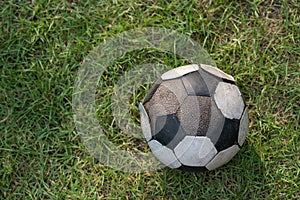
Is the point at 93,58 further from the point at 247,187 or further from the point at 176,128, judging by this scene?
Result: the point at 247,187

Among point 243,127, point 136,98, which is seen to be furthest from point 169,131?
point 136,98

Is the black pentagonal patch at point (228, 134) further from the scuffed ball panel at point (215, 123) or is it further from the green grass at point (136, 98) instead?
the green grass at point (136, 98)

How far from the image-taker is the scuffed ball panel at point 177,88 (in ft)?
7.84

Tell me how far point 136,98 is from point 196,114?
69 centimetres

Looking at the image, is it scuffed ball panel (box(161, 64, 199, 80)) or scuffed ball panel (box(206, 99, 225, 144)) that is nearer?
scuffed ball panel (box(206, 99, 225, 144))

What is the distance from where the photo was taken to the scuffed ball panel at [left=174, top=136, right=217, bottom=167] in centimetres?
238

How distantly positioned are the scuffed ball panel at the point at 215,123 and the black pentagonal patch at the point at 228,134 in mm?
24

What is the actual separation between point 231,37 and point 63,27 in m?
1.10

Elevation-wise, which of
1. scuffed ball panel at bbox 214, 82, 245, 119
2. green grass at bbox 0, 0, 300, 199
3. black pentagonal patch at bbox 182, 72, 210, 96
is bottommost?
green grass at bbox 0, 0, 300, 199

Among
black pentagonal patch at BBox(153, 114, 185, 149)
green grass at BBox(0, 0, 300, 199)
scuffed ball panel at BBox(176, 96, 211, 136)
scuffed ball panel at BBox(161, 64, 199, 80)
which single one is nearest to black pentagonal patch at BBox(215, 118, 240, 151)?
scuffed ball panel at BBox(176, 96, 211, 136)

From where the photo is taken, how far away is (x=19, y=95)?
3.01 metres

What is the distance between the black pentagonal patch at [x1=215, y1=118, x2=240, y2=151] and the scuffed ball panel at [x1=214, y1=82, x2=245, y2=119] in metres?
0.03

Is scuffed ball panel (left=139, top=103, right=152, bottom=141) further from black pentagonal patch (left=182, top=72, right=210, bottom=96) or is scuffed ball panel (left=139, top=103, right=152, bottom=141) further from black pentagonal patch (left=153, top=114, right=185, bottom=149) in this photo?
black pentagonal patch (left=182, top=72, right=210, bottom=96)

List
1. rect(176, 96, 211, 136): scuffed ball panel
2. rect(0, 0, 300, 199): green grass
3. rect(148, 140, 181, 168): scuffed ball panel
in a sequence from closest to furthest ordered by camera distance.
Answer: rect(176, 96, 211, 136): scuffed ball panel
rect(148, 140, 181, 168): scuffed ball panel
rect(0, 0, 300, 199): green grass
